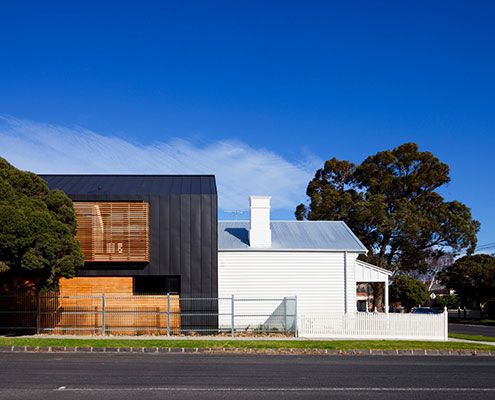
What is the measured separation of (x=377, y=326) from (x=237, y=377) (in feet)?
44.9

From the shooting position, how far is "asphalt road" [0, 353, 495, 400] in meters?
10.8

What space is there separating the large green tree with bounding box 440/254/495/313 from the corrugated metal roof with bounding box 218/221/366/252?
1107 inches

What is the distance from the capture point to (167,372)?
13.7 m

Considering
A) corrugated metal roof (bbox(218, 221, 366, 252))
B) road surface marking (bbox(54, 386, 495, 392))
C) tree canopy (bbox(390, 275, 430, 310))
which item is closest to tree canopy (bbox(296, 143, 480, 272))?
tree canopy (bbox(390, 275, 430, 310))

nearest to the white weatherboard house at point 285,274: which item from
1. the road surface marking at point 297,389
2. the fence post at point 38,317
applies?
the fence post at point 38,317

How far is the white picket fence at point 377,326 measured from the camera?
992 inches

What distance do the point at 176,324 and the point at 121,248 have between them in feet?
12.8

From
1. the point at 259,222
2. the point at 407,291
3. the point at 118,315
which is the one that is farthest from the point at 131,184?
the point at 407,291

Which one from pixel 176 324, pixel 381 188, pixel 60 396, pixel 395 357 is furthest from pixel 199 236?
pixel 381 188

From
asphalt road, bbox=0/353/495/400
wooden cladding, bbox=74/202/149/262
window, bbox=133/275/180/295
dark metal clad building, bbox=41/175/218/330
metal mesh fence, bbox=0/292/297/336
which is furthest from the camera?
window, bbox=133/275/180/295

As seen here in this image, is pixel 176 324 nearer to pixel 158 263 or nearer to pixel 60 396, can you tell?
pixel 158 263

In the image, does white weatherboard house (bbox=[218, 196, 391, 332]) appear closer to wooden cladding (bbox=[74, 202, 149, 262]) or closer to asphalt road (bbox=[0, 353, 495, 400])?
wooden cladding (bbox=[74, 202, 149, 262])

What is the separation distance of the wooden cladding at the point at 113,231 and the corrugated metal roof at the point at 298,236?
13.5ft

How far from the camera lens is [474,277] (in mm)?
57625
